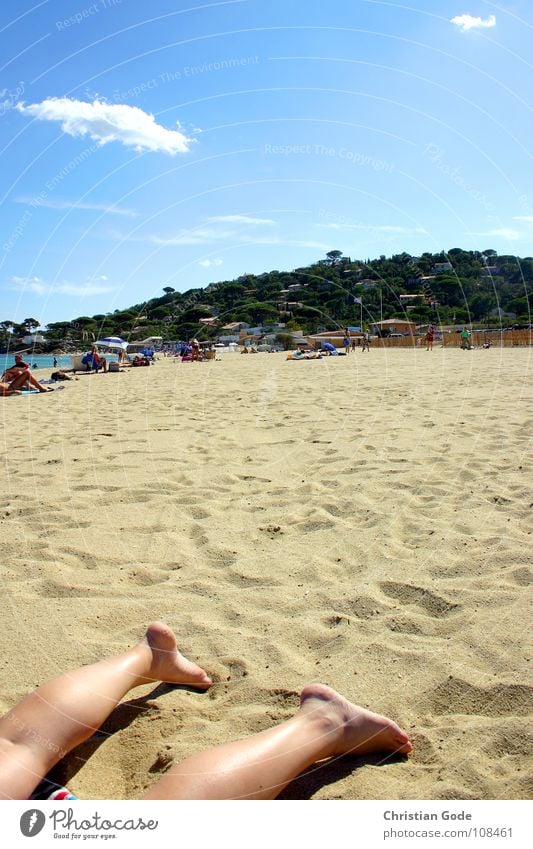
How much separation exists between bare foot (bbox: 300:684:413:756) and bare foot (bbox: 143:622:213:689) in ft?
1.55

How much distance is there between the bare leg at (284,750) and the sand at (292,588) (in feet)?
0.21

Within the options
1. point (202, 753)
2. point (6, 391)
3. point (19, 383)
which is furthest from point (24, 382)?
point (202, 753)

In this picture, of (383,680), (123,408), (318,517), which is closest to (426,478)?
(318,517)

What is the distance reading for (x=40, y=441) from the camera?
6.08 m

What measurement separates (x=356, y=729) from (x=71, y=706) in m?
0.80

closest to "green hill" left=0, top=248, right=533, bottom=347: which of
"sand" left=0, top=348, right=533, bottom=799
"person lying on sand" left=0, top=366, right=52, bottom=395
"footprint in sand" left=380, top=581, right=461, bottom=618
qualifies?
"person lying on sand" left=0, top=366, right=52, bottom=395

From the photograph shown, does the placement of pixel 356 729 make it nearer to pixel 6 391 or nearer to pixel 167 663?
pixel 167 663

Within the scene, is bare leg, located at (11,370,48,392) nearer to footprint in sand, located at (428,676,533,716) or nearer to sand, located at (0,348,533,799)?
sand, located at (0,348,533,799)

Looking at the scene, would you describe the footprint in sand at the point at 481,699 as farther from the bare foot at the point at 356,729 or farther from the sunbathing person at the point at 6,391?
the sunbathing person at the point at 6,391

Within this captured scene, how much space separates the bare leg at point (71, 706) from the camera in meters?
1.47

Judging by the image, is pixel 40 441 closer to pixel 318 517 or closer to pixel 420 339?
pixel 318 517

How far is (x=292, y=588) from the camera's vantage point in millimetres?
2656

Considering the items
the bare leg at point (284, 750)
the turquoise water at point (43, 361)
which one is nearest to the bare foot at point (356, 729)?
the bare leg at point (284, 750)

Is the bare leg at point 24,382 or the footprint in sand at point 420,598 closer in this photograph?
the footprint in sand at point 420,598
